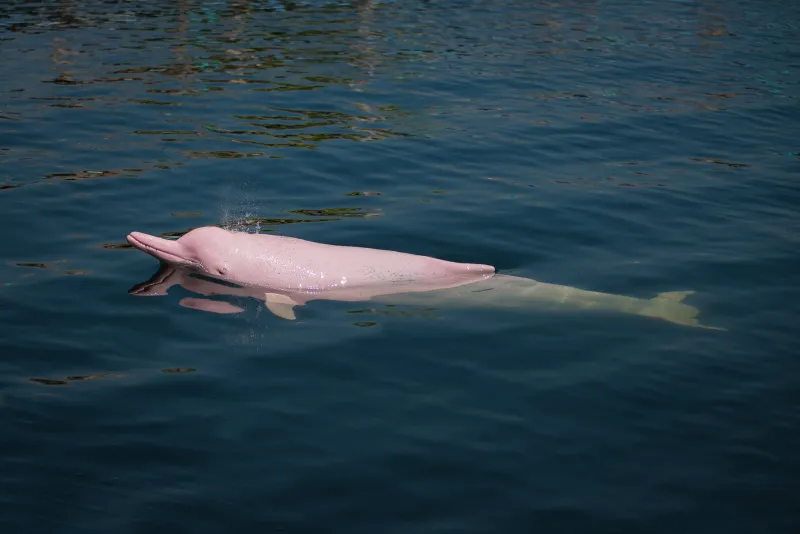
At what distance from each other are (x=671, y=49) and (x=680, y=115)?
5201mm

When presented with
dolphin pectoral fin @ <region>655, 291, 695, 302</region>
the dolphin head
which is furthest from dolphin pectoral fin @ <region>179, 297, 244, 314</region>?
dolphin pectoral fin @ <region>655, 291, 695, 302</region>

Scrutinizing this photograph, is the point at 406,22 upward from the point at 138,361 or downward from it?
upward

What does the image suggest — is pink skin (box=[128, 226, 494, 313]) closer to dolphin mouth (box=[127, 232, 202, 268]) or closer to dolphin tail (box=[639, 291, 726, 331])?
dolphin mouth (box=[127, 232, 202, 268])

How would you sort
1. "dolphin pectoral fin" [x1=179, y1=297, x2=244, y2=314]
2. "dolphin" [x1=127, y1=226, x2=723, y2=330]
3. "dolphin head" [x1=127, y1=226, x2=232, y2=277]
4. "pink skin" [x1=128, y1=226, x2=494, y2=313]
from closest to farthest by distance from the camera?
"dolphin pectoral fin" [x1=179, y1=297, x2=244, y2=314]
"dolphin" [x1=127, y1=226, x2=723, y2=330]
"pink skin" [x1=128, y1=226, x2=494, y2=313]
"dolphin head" [x1=127, y1=226, x2=232, y2=277]

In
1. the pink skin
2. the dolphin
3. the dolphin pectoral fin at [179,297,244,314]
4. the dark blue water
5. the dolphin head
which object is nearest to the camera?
the dark blue water

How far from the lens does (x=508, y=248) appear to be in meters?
9.45

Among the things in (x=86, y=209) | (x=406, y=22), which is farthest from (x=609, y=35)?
(x=86, y=209)

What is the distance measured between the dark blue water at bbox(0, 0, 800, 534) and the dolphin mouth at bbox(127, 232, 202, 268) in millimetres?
321

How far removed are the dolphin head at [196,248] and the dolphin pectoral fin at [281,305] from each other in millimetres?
733

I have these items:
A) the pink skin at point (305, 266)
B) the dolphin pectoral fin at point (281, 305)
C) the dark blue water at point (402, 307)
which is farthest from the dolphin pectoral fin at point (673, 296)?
the dolphin pectoral fin at point (281, 305)

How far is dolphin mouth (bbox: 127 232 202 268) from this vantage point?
844cm

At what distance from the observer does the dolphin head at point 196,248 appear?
8.41 meters

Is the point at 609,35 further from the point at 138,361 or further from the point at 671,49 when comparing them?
the point at 138,361

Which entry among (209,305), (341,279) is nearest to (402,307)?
(341,279)
